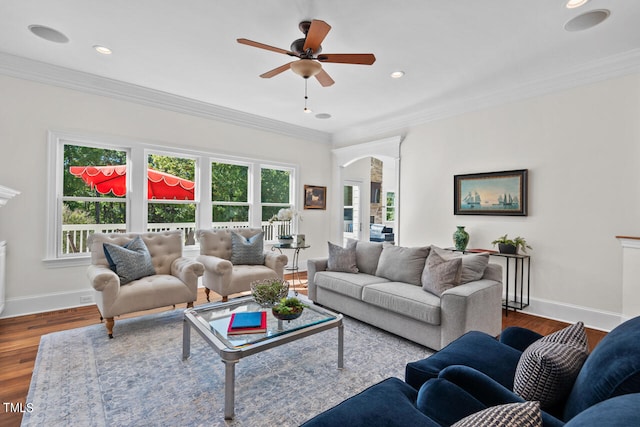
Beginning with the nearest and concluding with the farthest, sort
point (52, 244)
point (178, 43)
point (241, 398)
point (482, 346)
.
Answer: point (482, 346) < point (241, 398) < point (178, 43) < point (52, 244)

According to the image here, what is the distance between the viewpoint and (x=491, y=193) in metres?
4.17

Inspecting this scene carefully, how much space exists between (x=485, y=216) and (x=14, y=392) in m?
4.99

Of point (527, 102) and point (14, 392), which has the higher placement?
point (527, 102)

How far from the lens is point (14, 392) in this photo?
6.80ft

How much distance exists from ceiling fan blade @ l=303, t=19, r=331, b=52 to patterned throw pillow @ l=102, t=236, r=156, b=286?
2.71 m

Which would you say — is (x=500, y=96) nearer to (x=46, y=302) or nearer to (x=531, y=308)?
(x=531, y=308)

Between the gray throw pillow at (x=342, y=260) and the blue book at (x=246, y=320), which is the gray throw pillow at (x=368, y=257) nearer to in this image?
the gray throw pillow at (x=342, y=260)

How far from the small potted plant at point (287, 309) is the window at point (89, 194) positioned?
3188 mm

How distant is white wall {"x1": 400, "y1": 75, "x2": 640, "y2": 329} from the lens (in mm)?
3221

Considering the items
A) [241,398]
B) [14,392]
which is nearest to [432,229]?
[241,398]

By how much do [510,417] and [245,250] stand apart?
3709mm

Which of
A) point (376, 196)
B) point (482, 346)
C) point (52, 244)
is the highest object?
point (376, 196)

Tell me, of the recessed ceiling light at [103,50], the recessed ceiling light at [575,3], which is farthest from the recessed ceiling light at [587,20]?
the recessed ceiling light at [103,50]

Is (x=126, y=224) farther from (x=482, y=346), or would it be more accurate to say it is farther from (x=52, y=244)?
(x=482, y=346)
